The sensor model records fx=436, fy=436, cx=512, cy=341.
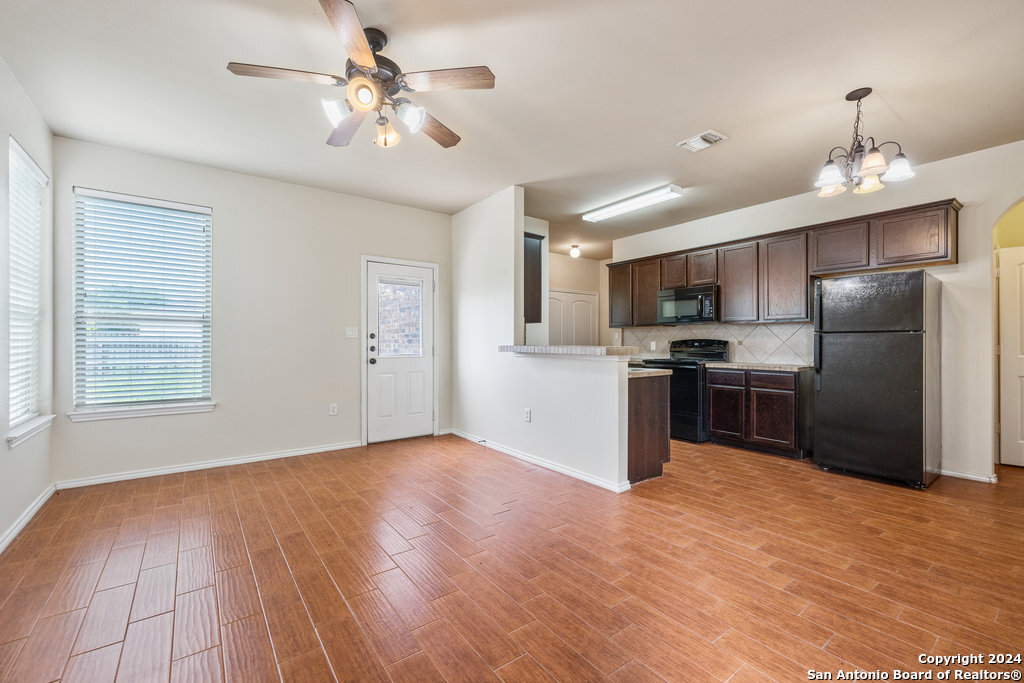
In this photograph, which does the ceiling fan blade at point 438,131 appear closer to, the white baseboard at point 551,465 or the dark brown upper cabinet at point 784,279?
the white baseboard at point 551,465

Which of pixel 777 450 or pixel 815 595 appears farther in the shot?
pixel 777 450

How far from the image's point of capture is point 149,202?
12.1ft

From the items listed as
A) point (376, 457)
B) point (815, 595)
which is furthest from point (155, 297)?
point (815, 595)

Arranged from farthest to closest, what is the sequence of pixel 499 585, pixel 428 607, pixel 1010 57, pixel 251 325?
pixel 251 325 → pixel 1010 57 → pixel 499 585 → pixel 428 607

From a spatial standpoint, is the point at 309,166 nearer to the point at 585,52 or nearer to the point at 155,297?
the point at 155,297

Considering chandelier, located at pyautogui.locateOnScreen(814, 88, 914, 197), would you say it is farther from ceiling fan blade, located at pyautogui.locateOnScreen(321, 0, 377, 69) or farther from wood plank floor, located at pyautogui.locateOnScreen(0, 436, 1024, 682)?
ceiling fan blade, located at pyautogui.locateOnScreen(321, 0, 377, 69)

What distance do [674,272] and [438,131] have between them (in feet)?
12.9

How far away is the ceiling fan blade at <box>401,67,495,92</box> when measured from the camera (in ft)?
6.82

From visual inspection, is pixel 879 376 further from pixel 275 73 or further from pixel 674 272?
pixel 275 73

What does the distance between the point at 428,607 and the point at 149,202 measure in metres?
4.01

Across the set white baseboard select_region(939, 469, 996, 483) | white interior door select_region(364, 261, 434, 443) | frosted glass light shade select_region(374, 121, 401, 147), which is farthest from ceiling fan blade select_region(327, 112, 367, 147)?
white baseboard select_region(939, 469, 996, 483)

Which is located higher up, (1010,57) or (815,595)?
(1010,57)

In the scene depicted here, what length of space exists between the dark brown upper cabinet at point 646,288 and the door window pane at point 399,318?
2929mm

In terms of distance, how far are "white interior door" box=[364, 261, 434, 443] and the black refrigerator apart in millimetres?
3994
